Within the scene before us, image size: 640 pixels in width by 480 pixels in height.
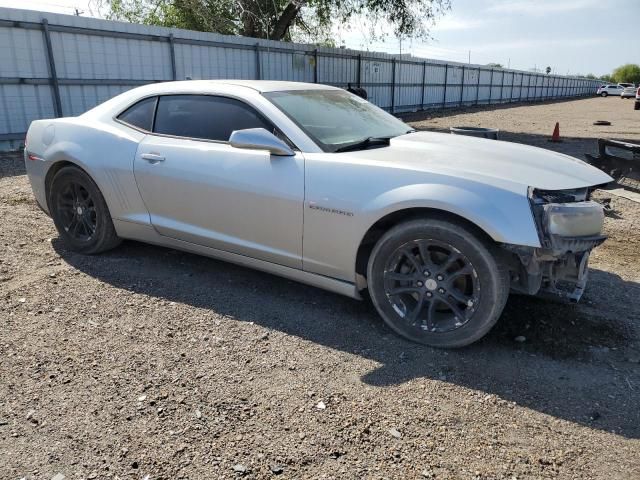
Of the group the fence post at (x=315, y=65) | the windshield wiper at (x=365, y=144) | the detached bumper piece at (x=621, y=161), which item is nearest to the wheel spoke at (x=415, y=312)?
the windshield wiper at (x=365, y=144)

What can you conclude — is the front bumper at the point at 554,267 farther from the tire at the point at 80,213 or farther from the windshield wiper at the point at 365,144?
the tire at the point at 80,213

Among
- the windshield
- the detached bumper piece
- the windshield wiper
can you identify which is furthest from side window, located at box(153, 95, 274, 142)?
the detached bumper piece

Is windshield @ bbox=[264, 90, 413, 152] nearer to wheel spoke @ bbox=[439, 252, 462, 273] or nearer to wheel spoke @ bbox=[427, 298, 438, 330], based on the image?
wheel spoke @ bbox=[439, 252, 462, 273]

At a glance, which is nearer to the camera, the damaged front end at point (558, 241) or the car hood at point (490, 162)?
the damaged front end at point (558, 241)

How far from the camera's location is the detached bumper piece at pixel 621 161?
7.26m

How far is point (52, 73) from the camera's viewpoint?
10844 millimetres

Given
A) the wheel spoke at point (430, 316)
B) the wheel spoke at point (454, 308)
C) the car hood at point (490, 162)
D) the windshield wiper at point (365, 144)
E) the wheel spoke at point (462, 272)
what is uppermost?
the windshield wiper at point (365, 144)

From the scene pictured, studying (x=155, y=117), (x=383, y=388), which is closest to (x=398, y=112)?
(x=155, y=117)

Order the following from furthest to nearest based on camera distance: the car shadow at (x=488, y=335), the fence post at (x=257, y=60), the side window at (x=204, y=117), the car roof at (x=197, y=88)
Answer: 1. the fence post at (x=257, y=60)
2. the car roof at (x=197, y=88)
3. the side window at (x=204, y=117)
4. the car shadow at (x=488, y=335)

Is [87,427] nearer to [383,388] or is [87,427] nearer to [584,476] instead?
→ [383,388]

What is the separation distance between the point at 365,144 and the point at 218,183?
1079 mm

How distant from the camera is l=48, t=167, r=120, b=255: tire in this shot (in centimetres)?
447

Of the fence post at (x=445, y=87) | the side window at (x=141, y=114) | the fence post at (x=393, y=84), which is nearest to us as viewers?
the side window at (x=141, y=114)

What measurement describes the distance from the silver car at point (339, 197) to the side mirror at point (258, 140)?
10mm
